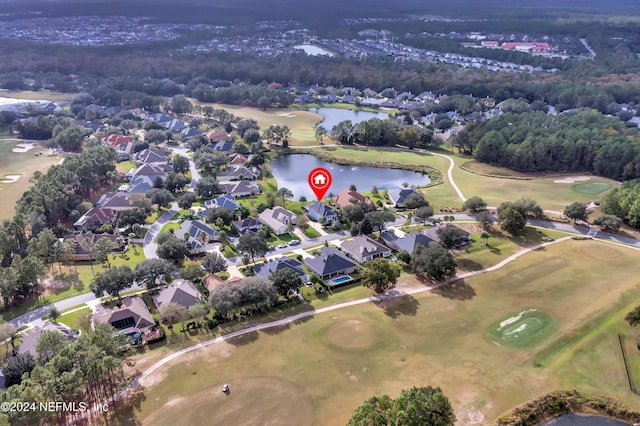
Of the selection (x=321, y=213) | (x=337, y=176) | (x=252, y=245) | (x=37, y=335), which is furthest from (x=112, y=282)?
(x=337, y=176)

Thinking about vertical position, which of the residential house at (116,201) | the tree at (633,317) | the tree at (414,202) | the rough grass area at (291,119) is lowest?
the rough grass area at (291,119)

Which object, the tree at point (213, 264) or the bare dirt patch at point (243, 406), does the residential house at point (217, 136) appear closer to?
the tree at point (213, 264)

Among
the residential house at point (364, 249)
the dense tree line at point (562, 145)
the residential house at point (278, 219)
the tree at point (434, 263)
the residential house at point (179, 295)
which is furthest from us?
the dense tree line at point (562, 145)

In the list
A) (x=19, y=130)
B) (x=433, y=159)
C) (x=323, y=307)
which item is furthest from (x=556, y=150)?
(x=19, y=130)

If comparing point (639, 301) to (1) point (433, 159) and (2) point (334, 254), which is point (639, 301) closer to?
(2) point (334, 254)

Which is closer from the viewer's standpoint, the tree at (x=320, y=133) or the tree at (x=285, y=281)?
the tree at (x=285, y=281)

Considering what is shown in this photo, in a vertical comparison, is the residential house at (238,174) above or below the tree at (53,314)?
below

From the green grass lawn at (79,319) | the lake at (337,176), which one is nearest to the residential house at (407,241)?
the lake at (337,176)
